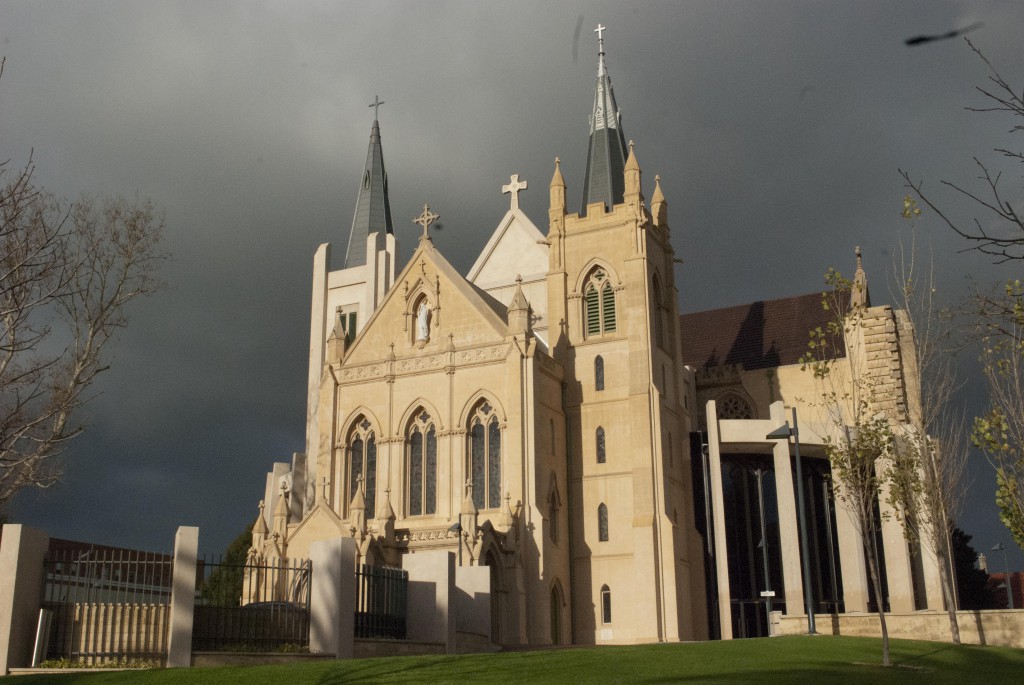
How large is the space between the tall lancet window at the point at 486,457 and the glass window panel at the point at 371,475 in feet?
13.5

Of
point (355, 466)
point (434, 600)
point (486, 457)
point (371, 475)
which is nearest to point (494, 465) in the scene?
point (486, 457)

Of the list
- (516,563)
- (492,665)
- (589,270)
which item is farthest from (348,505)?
(492,665)

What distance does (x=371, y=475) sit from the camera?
4244cm

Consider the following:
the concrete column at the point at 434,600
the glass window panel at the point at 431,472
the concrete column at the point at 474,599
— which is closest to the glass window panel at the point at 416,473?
the glass window panel at the point at 431,472

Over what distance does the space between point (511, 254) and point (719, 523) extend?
54.3ft

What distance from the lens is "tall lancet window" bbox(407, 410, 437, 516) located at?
134 ft

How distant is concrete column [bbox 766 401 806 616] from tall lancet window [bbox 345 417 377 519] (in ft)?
50.6

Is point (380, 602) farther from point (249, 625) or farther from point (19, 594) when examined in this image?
point (19, 594)

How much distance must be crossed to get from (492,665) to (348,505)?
74.6 feet

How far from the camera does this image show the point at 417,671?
63.3 feet

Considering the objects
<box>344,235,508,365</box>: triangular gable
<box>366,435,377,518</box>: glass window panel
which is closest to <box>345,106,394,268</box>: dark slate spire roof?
<box>344,235,508,365</box>: triangular gable

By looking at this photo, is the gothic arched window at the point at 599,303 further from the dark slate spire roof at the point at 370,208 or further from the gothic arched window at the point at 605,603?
the dark slate spire roof at the point at 370,208

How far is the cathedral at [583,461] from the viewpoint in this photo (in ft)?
128

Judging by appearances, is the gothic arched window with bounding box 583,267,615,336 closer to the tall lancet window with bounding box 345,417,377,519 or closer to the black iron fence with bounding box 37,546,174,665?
the tall lancet window with bounding box 345,417,377,519
